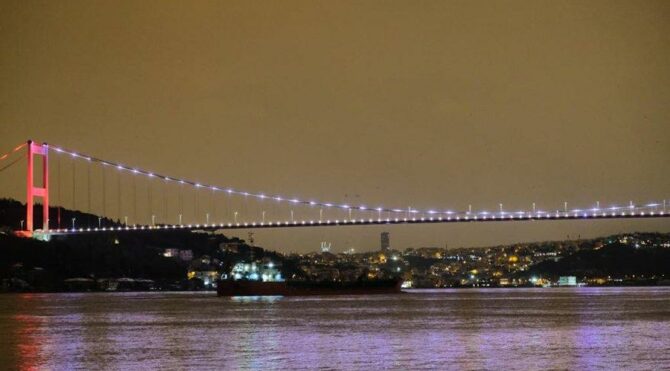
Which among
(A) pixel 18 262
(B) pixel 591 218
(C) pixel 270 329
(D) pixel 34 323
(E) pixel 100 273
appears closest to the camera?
(C) pixel 270 329

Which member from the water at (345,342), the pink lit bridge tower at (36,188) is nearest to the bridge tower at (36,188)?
the pink lit bridge tower at (36,188)

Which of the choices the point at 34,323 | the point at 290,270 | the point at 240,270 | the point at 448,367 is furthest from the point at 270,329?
the point at 290,270

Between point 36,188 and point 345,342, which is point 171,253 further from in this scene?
point 345,342

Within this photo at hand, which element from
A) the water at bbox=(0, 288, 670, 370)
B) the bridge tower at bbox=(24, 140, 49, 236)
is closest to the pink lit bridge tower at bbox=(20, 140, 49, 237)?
the bridge tower at bbox=(24, 140, 49, 236)

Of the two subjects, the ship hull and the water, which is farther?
the ship hull

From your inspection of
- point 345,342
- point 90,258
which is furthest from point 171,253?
point 345,342

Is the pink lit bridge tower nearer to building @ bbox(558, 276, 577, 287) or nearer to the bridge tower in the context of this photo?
the bridge tower

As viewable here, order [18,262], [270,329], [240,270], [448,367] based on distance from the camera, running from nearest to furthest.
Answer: [448,367] < [270,329] < [240,270] < [18,262]

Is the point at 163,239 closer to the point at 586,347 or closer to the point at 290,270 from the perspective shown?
the point at 290,270
